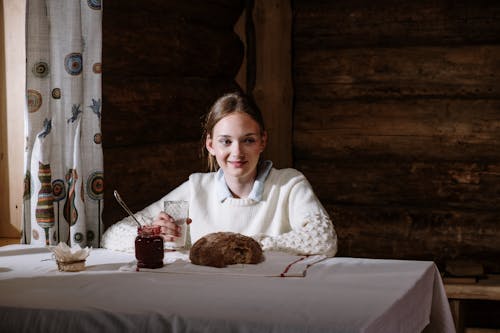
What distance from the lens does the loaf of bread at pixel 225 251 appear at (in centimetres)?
225

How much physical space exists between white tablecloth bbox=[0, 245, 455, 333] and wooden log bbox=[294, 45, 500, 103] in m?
2.34

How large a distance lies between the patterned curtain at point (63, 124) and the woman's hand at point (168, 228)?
31.5 inches

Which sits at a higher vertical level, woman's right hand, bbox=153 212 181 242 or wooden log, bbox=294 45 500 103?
wooden log, bbox=294 45 500 103

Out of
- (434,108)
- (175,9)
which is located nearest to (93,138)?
(175,9)

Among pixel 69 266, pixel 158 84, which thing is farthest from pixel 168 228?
pixel 158 84

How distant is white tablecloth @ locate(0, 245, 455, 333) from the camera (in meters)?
1.64

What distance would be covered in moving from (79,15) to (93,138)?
0.51m

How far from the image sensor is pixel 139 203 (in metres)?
3.99

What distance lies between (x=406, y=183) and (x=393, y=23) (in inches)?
36.2

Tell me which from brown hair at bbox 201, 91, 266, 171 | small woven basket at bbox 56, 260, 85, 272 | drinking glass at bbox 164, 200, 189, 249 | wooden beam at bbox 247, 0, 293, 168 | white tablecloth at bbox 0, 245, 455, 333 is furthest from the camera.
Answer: wooden beam at bbox 247, 0, 293, 168

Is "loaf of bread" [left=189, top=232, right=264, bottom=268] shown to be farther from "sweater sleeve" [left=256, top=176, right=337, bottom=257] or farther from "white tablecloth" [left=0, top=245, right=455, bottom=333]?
"sweater sleeve" [left=256, top=176, right=337, bottom=257]

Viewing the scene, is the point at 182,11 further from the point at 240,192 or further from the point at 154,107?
the point at 240,192

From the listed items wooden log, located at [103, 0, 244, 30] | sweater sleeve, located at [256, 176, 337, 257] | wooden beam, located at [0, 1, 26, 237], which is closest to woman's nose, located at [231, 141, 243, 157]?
sweater sleeve, located at [256, 176, 337, 257]

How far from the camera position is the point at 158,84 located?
13.5ft
